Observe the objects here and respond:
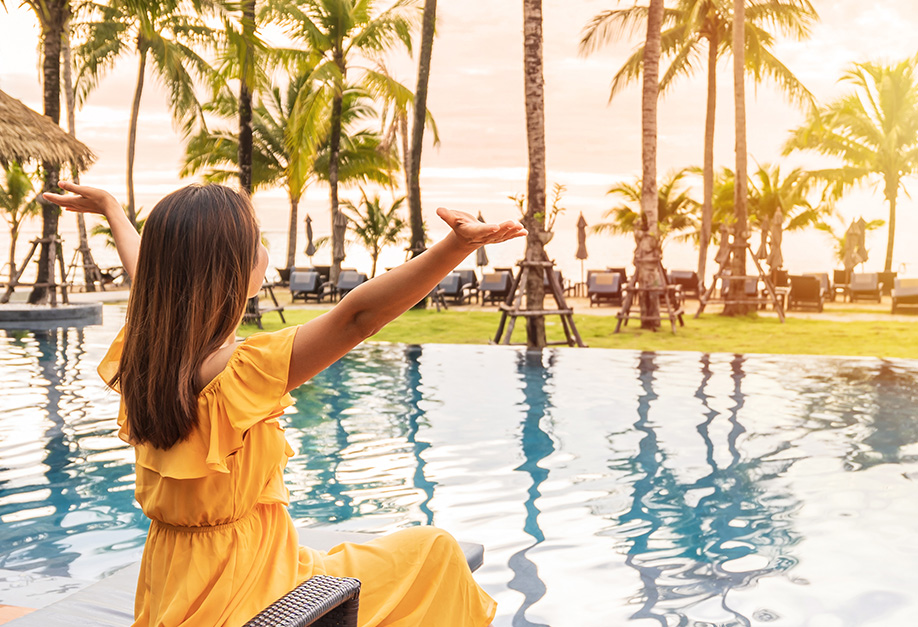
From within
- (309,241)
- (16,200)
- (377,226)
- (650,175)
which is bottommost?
(309,241)

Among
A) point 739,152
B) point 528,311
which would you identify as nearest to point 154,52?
point 739,152

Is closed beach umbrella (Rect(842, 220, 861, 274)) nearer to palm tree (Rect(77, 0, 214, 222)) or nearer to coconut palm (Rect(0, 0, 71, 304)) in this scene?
palm tree (Rect(77, 0, 214, 222))

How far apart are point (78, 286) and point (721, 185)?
21.0m

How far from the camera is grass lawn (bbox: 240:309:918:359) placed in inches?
482

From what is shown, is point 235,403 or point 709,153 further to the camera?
point 709,153

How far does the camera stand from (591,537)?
4.40 m

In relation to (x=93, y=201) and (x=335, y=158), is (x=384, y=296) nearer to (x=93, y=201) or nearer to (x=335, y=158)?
(x=93, y=201)

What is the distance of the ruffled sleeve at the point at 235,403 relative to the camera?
4.90 feet

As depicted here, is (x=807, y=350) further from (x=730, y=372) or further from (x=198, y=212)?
(x=198, y=212)

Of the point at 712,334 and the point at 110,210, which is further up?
the point at 110,210

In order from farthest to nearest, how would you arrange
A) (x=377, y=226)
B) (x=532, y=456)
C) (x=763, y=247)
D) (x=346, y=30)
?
(x=377, y=226) → (x=346, y=30) → (x=763, y=247) → (x=532, y=456)

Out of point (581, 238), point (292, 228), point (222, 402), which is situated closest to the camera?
point (222, 402)

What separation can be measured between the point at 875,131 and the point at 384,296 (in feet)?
95.1

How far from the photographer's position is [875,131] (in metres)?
26.6
